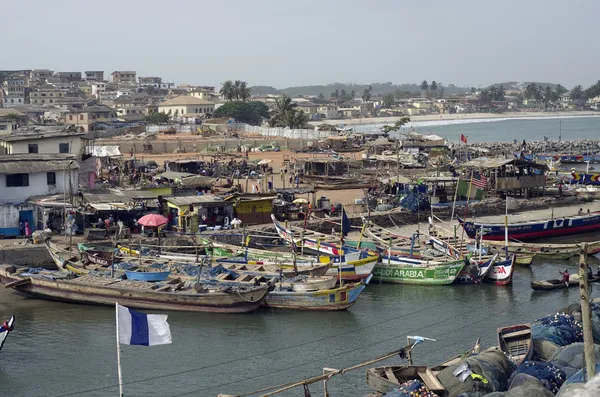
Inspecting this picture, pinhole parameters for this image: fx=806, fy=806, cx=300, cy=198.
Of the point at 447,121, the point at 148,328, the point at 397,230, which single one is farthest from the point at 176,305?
the point at 447,121

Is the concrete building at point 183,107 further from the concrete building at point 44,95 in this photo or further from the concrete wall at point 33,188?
the concrete wall at point 33,188

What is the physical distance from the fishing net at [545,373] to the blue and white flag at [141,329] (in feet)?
20.4

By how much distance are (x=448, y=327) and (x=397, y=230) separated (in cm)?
1370

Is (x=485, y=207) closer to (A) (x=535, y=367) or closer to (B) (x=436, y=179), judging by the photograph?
(B) (x=436, y=179)

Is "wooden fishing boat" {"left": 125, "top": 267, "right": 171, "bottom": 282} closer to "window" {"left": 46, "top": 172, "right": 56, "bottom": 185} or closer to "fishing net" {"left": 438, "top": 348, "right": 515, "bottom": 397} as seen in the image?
"window" {"left": 46, "top": 172, "right": 56, "bottom": 185}

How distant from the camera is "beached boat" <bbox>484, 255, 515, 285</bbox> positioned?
27.8 m

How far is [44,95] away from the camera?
113375 millimetres

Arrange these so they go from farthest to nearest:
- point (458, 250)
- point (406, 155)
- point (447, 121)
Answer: point (447, 121) → point (406, 155) → point (458, 250)

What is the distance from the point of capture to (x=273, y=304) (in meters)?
24.7

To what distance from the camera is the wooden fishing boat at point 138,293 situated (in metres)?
24.0

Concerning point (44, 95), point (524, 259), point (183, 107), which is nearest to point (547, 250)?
point (524, 259)

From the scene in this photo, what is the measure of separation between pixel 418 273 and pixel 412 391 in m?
14.7

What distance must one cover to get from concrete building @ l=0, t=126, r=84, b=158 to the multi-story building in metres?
70.2

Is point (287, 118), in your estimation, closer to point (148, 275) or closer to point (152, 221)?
point (152, 221)
